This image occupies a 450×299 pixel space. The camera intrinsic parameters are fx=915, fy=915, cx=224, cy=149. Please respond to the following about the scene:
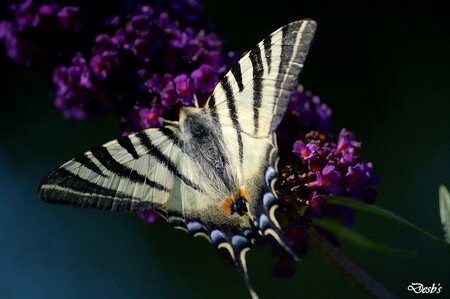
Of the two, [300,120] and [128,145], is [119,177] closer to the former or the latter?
[128,145]

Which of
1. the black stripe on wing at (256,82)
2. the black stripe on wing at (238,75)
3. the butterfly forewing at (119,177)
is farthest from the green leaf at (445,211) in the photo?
the butterfly forewing at (119,177)

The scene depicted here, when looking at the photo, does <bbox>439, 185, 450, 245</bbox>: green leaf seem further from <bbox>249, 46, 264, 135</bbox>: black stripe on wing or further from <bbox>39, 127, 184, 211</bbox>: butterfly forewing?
<bbox>39, 127, 184, 211</bbox>: butterfly forewing

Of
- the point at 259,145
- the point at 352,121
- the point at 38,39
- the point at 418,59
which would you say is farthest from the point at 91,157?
the point at 418,59

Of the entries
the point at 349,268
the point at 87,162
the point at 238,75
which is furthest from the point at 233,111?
the point at 349,268

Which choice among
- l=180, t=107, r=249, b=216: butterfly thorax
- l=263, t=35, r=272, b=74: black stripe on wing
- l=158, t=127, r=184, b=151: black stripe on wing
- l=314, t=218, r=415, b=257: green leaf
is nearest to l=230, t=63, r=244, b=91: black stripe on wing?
l=263, t=35, r=272, b=74: black stripe on wing

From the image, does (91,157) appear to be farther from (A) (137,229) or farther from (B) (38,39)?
(A) (137,229)

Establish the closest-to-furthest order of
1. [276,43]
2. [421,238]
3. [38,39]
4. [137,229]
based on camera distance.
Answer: [276,43], [38,39], [421,238], [137,229]
